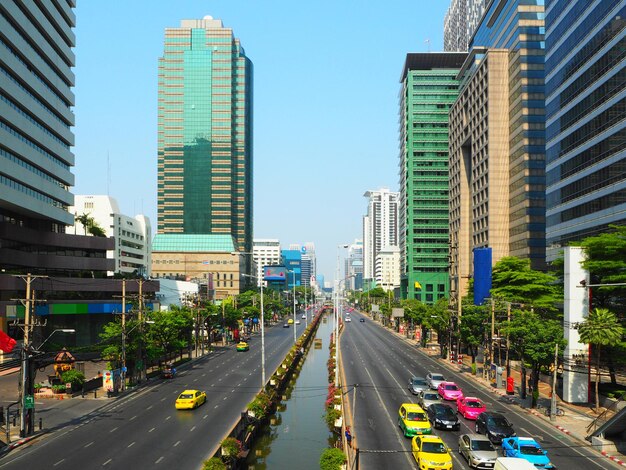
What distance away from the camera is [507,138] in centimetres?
12888

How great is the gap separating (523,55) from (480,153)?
1009 inches

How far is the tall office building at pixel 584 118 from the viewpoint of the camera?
70.0m

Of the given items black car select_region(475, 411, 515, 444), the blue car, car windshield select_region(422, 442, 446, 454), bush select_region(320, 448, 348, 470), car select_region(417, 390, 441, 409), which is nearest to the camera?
bush select_region(320, 448, 348, 470)

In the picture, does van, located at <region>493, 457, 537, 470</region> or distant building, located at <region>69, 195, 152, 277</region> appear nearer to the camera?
van, located at <region>493, 457, 537, 470</region>

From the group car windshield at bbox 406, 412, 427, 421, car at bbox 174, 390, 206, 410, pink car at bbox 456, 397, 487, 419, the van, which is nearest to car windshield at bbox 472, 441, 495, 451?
car windshield at bbox 406, 412, 427, 421

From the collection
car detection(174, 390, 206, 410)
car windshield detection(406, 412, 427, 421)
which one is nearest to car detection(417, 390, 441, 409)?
car windshield detection(406, 412, 427, 421)

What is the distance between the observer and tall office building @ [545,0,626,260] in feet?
230

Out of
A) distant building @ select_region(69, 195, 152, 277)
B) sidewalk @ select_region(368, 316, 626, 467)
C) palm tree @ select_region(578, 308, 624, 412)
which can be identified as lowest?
sidewalk @ select_region(368, 316, 626, 467)

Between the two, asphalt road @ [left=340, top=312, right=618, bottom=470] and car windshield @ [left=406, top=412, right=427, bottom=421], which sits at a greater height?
car windshield @ [left=406, top=412, right=427, bottom=421]

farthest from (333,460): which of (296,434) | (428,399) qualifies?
(428,399)

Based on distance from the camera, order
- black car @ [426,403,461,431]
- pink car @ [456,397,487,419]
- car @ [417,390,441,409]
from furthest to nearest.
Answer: car @ [417,390,441,409] → pink car @ [456,397,487,419] → black car @ [426,403,461,431]

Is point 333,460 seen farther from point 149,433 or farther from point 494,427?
point 149,433

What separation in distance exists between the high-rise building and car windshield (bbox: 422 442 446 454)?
7394 cm

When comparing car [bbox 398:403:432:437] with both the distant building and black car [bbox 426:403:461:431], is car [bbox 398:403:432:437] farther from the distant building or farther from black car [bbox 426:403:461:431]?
the distant building
